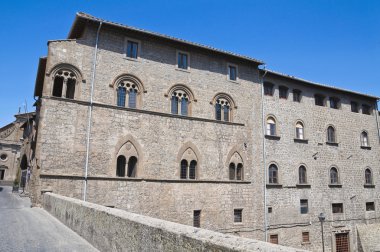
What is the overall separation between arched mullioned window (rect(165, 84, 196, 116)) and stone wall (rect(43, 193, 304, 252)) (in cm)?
961

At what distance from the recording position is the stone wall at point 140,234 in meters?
3.67

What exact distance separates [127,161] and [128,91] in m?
4.00

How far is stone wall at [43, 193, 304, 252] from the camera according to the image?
3.67 metres

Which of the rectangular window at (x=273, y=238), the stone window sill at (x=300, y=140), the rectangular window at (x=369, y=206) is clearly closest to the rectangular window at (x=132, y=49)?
the stone window sill at (x=300, y=140)

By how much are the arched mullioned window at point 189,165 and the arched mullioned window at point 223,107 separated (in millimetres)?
3301

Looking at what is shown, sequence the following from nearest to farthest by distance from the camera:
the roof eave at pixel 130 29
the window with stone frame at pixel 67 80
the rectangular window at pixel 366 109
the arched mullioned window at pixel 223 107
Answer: the window with stone frame at pixel 67 80, the roof eave at pixel 130 29, the arched mullioned window at pixel 223 107, the rectangular window at pixel 366 109

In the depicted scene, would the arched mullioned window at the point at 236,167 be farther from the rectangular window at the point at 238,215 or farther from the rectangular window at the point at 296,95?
the rectangular window at the point at 296,95

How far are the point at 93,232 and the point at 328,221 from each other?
20.7 meters

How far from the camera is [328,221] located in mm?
23031

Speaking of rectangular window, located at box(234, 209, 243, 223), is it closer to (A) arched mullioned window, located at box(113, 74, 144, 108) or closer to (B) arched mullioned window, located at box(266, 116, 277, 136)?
(B) arched mullioned window, located at box(266, 116, 277, 136)

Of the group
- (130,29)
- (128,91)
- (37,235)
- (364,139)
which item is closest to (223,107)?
(128,91)

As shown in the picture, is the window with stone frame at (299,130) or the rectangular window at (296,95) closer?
the window with stone frame at (299,130)

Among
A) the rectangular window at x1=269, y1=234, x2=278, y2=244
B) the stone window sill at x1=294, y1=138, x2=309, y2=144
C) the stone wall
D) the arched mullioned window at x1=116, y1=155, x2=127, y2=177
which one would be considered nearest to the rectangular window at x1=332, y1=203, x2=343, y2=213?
the stone window sill at x1=294, y1=138, x2=309, y2=144

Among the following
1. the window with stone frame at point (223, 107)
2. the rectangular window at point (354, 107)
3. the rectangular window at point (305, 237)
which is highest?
the rectangular window at point (354, 107)
